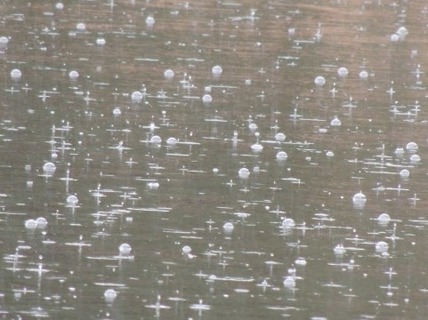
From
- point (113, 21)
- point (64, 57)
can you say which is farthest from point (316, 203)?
point (113, 21)

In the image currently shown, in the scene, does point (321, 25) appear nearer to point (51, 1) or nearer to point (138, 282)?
point (51, 1)

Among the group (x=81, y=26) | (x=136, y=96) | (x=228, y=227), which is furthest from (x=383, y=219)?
(x=81, y=26)

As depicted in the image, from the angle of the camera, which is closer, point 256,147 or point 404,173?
point 404,173

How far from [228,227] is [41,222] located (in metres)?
1.47

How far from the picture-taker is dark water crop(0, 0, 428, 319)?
355 inches

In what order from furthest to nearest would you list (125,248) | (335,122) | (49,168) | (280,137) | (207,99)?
(207,99) → (335,122) → (280,137) → (49,168) → (125,248)

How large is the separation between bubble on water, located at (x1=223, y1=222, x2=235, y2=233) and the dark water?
4 cm

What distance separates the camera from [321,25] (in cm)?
2303

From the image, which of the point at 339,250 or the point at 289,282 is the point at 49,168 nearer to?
the point at 339,250

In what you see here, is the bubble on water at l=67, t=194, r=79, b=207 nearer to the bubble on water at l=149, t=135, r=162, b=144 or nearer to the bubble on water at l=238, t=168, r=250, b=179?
the bubble on water at l=238, t=168, r=250, b=179

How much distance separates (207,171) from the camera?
1241cm

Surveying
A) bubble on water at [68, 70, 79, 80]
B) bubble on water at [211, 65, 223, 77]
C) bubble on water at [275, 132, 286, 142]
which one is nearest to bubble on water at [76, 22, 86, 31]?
bubble on water at [211, 65, 223, 77]

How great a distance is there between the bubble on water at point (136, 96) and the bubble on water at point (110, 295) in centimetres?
710

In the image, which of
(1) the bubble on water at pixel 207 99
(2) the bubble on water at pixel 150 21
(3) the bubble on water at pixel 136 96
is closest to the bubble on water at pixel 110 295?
(3) the bubble on water at pixel 136 96
